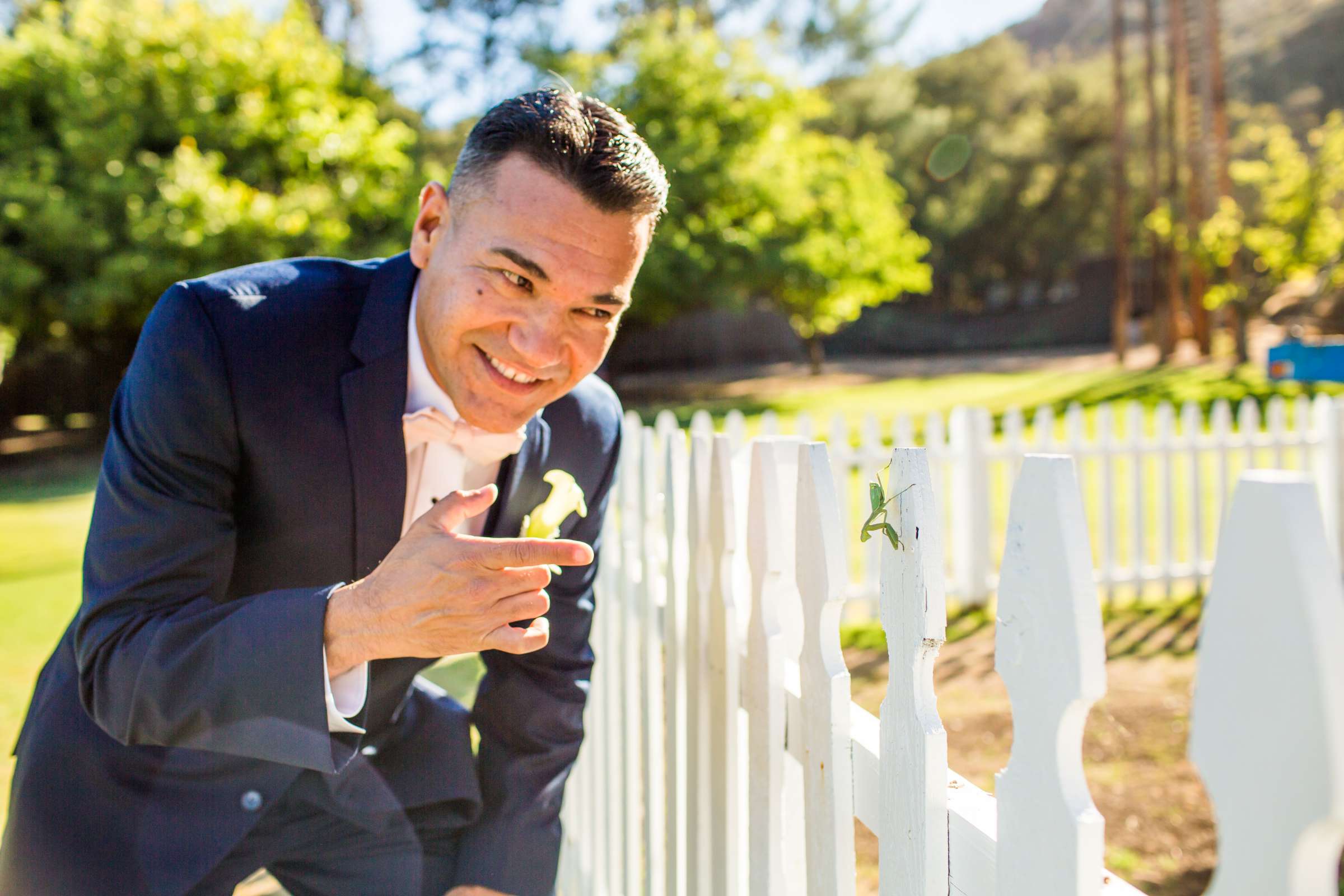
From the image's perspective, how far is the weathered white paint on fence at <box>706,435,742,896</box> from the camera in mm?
1928

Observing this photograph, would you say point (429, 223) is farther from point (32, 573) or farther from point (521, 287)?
point (32, 573)

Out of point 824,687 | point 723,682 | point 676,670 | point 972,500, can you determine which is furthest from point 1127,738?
point 824,687

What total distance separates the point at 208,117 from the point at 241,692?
1874 centimetres

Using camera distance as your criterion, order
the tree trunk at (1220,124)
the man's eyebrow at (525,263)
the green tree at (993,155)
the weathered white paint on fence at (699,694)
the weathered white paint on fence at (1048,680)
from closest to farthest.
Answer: the weathered white paint on fence at (1048,680), the man's eyebrow at (525,263), the weathered white paint on fence at (699,694), the tree trunk at (1220,124), the green tree at (993,155)

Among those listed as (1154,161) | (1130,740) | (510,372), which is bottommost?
(1130,740)

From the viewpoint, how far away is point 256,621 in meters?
1.59

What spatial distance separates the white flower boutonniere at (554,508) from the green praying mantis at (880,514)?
0.64 metres

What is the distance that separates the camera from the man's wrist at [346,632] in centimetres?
Answer: 157

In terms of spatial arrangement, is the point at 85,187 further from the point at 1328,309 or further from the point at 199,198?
the point at 1328,309

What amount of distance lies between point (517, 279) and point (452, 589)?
71cm

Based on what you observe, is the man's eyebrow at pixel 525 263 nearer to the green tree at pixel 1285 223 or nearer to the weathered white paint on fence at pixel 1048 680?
the weathered white paint on fence at pixel 1048 680

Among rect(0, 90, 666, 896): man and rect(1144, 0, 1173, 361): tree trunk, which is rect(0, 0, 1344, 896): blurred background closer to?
rect(1144, 0, 1173, 361): tree trunk

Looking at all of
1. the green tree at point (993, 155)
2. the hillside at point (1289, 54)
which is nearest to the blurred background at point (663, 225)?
the green tree at point (993, 155)

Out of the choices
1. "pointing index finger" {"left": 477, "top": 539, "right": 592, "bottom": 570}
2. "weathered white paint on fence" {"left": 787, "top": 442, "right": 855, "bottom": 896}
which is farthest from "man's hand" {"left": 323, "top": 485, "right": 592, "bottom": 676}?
"weathered white paint on fence" {"left": 787, "top": 442, "right": 855, "bottom": 896}
